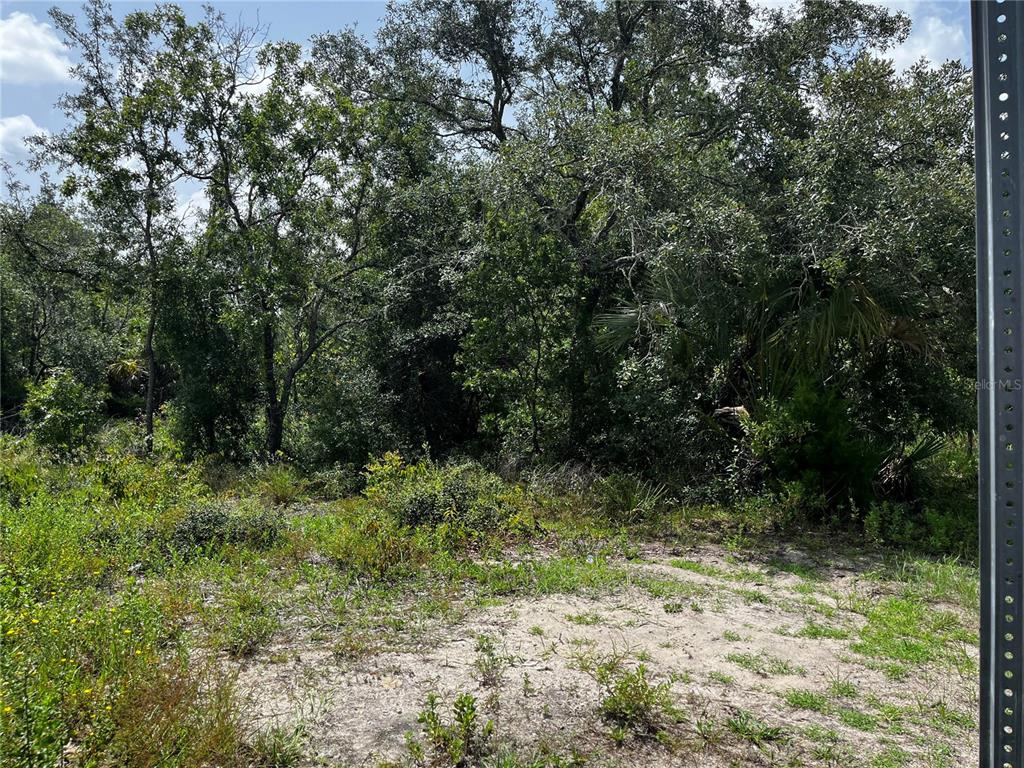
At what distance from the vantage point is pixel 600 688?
140 inches

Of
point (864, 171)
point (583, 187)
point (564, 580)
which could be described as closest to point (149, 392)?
point (583, 187)

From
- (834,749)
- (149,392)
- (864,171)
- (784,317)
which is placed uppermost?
(864,171)

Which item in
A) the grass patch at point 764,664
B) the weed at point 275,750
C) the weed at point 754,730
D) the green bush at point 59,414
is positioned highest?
the green bush at point 59,414

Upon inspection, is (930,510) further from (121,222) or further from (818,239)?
(121,222)

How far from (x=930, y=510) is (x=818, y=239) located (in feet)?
9.69

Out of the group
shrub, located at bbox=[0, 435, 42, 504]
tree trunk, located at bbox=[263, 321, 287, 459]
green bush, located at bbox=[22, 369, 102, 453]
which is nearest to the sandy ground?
shrub, located at bbox=[0, 435, 42, 504]

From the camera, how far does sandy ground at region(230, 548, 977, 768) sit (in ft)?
10.1

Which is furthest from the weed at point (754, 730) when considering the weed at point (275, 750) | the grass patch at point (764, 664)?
the weed at point (275, 750)

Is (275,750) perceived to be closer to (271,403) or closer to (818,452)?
(818,452)

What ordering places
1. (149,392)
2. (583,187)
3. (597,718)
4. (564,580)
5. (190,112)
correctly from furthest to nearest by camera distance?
(149,392), (190,112), (583,187), (564,580), (597,718)

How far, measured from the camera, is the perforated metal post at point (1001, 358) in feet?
3.86

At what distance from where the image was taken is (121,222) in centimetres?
1305

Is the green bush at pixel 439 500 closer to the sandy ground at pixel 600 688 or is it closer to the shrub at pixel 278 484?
the sandy ground at pixel 600 688

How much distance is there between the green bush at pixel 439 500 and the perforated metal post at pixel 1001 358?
17.8ft
